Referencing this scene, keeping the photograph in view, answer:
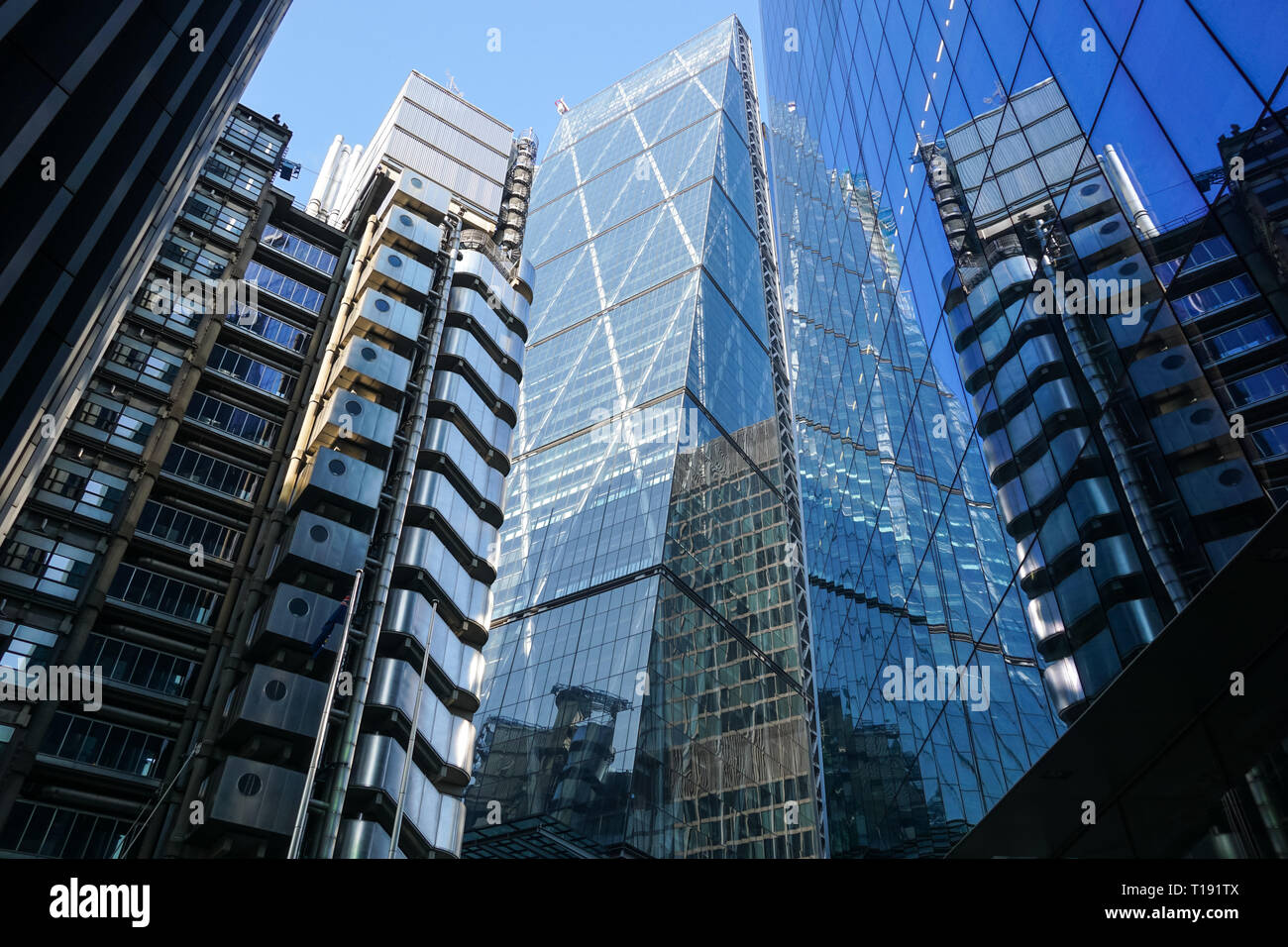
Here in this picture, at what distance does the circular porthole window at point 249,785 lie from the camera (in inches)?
1230

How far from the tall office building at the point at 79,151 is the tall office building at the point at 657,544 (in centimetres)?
4997

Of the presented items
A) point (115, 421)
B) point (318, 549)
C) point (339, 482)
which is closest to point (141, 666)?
point (318, 549)

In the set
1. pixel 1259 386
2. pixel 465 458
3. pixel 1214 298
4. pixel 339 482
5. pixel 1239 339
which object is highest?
pixel 465 458

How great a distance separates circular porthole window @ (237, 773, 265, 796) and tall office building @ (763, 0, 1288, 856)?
23.3 metres

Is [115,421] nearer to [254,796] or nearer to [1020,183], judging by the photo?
[254,796]

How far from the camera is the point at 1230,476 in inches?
451

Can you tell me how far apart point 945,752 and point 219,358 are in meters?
35.9

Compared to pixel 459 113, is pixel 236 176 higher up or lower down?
lower down

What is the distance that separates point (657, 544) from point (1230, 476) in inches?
2965

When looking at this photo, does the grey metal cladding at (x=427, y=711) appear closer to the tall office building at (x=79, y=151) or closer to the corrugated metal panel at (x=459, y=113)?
the tall office building at (x=79, y=151)

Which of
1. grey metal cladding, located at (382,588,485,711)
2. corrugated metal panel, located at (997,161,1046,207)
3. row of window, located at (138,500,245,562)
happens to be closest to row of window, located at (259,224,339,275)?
row of window, located at (138,500,245,562)

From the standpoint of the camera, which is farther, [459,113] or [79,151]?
[459,113]
